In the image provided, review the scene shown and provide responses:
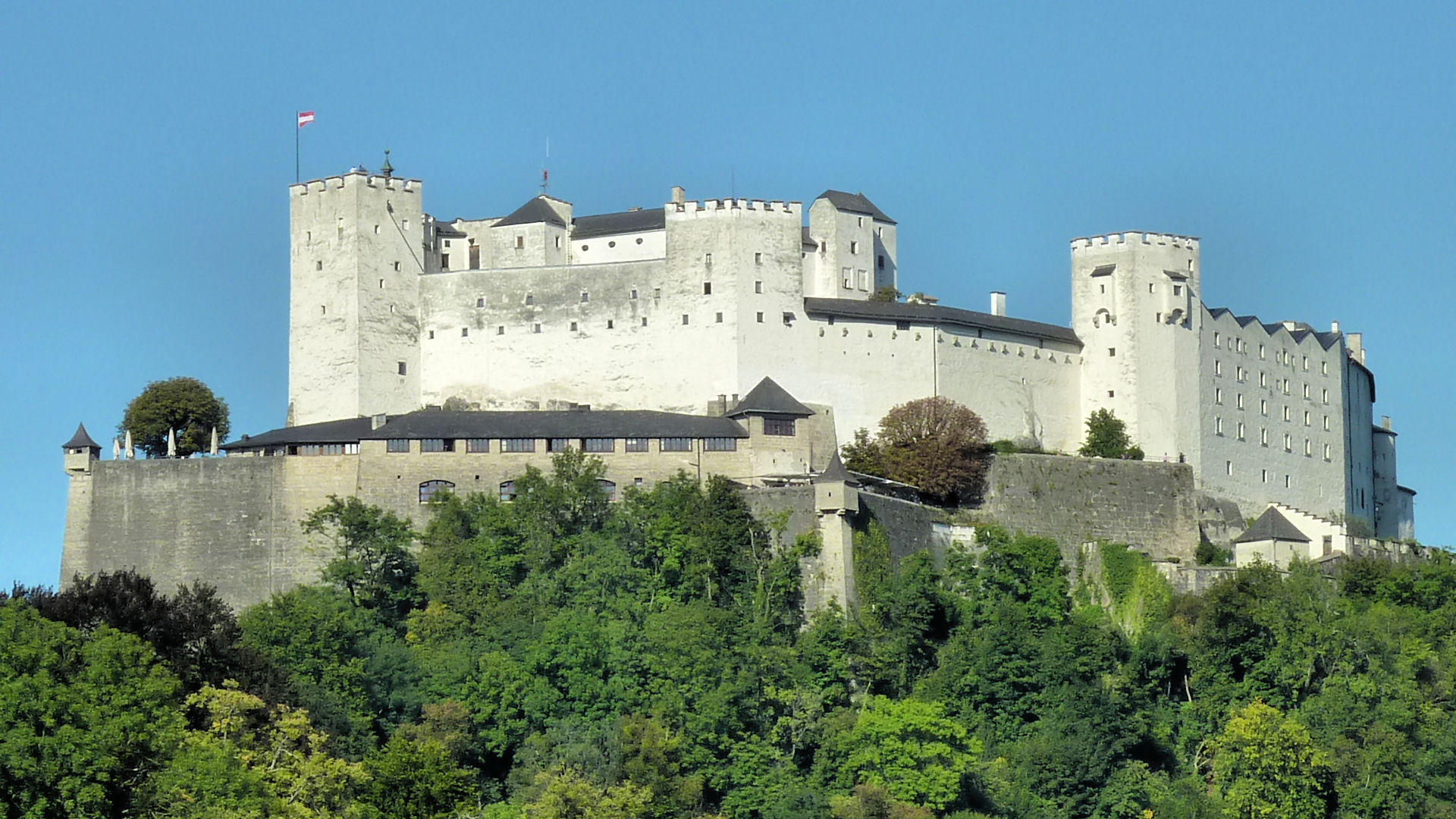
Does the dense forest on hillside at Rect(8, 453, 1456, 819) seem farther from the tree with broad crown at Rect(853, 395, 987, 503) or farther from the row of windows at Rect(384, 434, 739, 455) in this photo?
the tree with broad crown at Rect(853, 395, 987, 503)

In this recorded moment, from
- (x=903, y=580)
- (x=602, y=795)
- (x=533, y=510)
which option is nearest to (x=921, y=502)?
(x=903, y=580)

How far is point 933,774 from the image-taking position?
228 ft

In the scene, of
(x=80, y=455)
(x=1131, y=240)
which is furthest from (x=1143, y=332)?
(x=80, y=455)

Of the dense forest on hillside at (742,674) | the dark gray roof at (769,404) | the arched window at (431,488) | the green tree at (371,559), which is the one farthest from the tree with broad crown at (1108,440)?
the green tree at (371,559)

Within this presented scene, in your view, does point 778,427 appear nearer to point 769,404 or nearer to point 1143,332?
point 769,404

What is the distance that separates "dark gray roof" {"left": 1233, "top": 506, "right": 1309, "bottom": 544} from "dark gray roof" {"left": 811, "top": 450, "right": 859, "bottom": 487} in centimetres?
1385

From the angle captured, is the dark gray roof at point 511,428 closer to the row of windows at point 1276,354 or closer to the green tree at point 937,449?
the green tree at point 937,449

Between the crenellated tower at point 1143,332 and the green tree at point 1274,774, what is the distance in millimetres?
15792

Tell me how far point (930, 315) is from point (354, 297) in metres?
16.1

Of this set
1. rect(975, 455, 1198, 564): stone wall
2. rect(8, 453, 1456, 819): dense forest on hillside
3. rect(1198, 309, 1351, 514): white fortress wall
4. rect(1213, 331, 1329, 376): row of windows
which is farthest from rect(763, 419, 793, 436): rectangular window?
rect(1213, 331, 1329, 376): row of windows

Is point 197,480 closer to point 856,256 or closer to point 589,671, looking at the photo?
point 589,671

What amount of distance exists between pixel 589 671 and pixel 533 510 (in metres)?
6.30

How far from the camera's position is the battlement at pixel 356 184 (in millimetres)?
84750

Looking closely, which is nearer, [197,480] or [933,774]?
[933,774]
